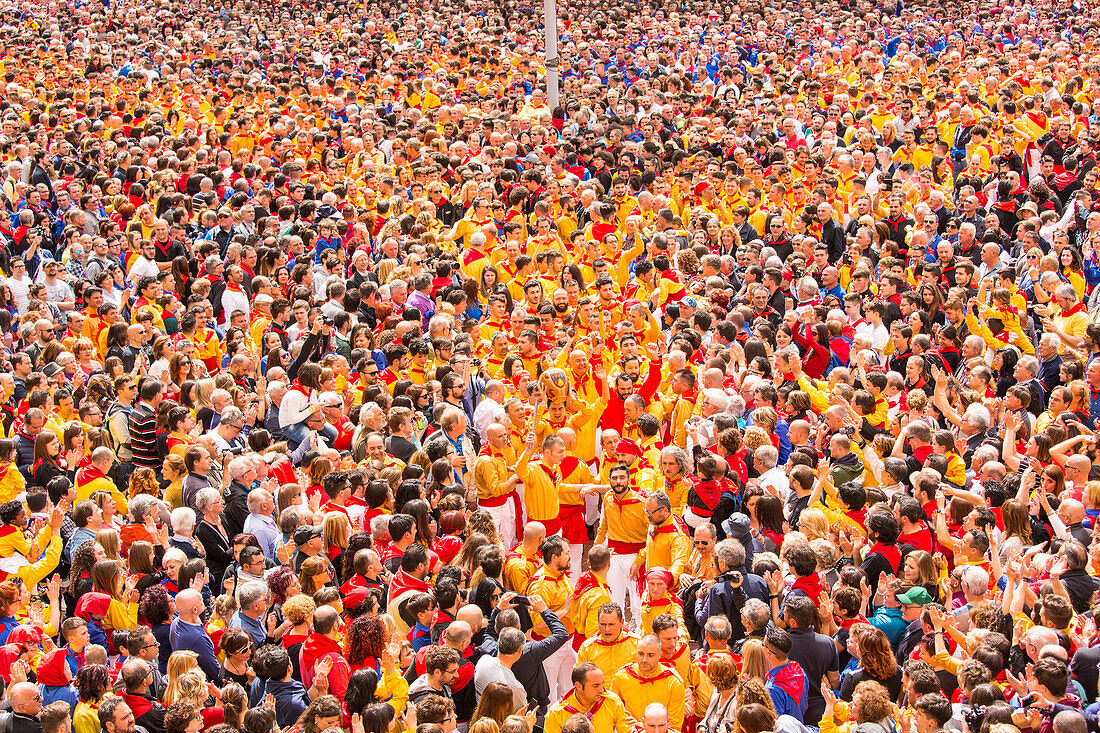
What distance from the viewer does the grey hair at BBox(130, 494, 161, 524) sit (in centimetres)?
725

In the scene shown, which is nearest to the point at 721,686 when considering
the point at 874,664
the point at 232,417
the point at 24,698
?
the point at 874,664

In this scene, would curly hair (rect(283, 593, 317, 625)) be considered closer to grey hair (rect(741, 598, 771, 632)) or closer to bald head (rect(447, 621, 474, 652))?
bald head (rect(447, 621, 474, 652))

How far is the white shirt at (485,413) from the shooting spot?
29.9 ft

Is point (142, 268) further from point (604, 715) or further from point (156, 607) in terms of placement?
point (604, 715)

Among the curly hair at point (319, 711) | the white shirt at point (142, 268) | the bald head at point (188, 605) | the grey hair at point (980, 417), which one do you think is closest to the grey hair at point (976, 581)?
the grey hair at point (980, 417)

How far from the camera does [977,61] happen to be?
1764 cm

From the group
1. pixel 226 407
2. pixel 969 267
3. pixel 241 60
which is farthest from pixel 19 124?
pixel 969 267

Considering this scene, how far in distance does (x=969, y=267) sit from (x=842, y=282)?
130 centimetres

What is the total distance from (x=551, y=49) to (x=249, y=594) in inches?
448

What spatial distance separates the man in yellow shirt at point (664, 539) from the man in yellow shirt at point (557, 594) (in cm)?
64

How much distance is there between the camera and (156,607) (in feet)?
21.5

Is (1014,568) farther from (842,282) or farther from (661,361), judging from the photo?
(842,282)

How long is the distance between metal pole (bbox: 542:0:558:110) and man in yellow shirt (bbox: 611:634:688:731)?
1161 cm

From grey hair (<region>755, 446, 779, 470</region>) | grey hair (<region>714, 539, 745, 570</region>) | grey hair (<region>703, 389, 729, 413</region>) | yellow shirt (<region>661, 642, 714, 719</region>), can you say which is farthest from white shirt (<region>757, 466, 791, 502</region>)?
yellow shirt (<region>661, 642, 714, 719</region>)
